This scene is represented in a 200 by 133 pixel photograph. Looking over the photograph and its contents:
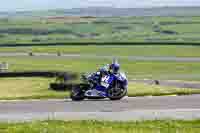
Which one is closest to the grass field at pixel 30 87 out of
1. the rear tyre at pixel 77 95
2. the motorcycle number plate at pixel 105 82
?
the motorcycle number plate at pixel 105 82

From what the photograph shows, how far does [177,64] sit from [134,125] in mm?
51871

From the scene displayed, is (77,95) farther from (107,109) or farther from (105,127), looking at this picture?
(105,127)

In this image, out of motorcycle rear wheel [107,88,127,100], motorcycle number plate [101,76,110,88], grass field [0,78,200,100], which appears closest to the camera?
motorcycle rear wheel [107,88,127,100]

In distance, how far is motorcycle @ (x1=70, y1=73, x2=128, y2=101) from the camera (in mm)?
23609

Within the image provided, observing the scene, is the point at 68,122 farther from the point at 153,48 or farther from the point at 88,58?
the point at 153,48

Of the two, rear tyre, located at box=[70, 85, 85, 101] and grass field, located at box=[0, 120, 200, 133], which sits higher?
grass field, located at box=[0, 120, 200, 133]

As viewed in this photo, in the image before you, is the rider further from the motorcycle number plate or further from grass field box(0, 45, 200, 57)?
grass field box(0, 45, 200, 57)

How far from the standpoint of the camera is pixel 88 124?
1588 cm

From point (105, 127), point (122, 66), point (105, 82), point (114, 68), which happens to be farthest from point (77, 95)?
point (122, 66)

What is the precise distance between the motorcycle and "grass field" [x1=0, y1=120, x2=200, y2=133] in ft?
23.2

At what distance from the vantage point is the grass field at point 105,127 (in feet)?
46.4

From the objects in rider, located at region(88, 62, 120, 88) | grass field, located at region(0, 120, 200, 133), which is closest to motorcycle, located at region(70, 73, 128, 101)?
rider, located at region(88, 62, 120, 88)

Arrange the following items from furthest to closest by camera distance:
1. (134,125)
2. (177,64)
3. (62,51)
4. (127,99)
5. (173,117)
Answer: (62,51) < (177,64) < (127,99) < (173,117) < (134,125)

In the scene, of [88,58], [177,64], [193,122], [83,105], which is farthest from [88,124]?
[88,58]
